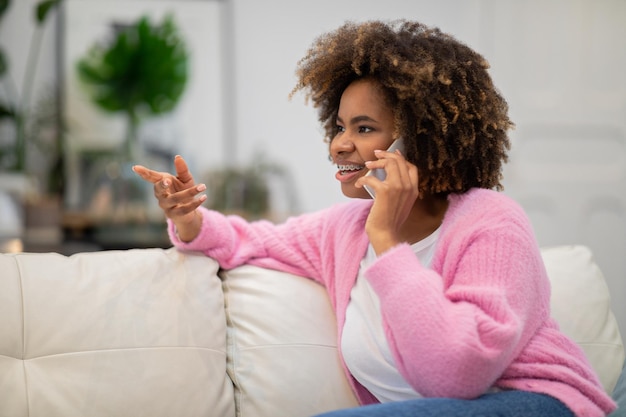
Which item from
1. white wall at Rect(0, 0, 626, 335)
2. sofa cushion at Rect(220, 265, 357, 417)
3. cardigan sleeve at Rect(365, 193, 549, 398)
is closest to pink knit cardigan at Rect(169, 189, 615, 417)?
cardigan sleeve at Rect(365, 193, 549, 398)

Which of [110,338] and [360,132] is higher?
[360,132]

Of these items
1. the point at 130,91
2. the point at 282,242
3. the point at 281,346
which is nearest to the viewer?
the point at 281,346

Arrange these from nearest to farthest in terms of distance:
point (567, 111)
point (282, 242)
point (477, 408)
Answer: point (477, 408)
point (282, 242)
point (567, 111)

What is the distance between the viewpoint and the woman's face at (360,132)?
1.47 meters

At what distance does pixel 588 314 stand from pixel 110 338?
1121 millimetres

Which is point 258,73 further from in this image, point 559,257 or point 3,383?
point 3,383

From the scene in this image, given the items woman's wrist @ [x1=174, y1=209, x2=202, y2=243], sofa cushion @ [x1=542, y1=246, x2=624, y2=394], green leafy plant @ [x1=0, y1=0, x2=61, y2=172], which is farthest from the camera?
green leafy plant @ [x1=0, y1=0, x2=61, y2=172]

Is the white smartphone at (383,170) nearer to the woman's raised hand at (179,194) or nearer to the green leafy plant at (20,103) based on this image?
the woman's raised hand at (179,194)

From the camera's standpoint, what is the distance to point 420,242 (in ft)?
4.79

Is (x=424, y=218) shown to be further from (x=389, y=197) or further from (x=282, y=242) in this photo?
(x=282, y=242)

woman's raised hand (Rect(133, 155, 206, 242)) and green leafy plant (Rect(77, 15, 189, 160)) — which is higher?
green leafy plant (Rect(77, 15, 189, 160))

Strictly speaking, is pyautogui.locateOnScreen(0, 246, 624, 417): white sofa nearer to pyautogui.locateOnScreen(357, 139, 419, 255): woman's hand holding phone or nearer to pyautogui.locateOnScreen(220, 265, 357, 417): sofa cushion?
pyautogui.locateOnScreen(220, 265, 357, 417): sofa cushion

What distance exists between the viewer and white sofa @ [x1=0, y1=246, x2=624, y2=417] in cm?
142

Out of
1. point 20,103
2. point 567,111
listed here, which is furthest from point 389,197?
point 20,103
